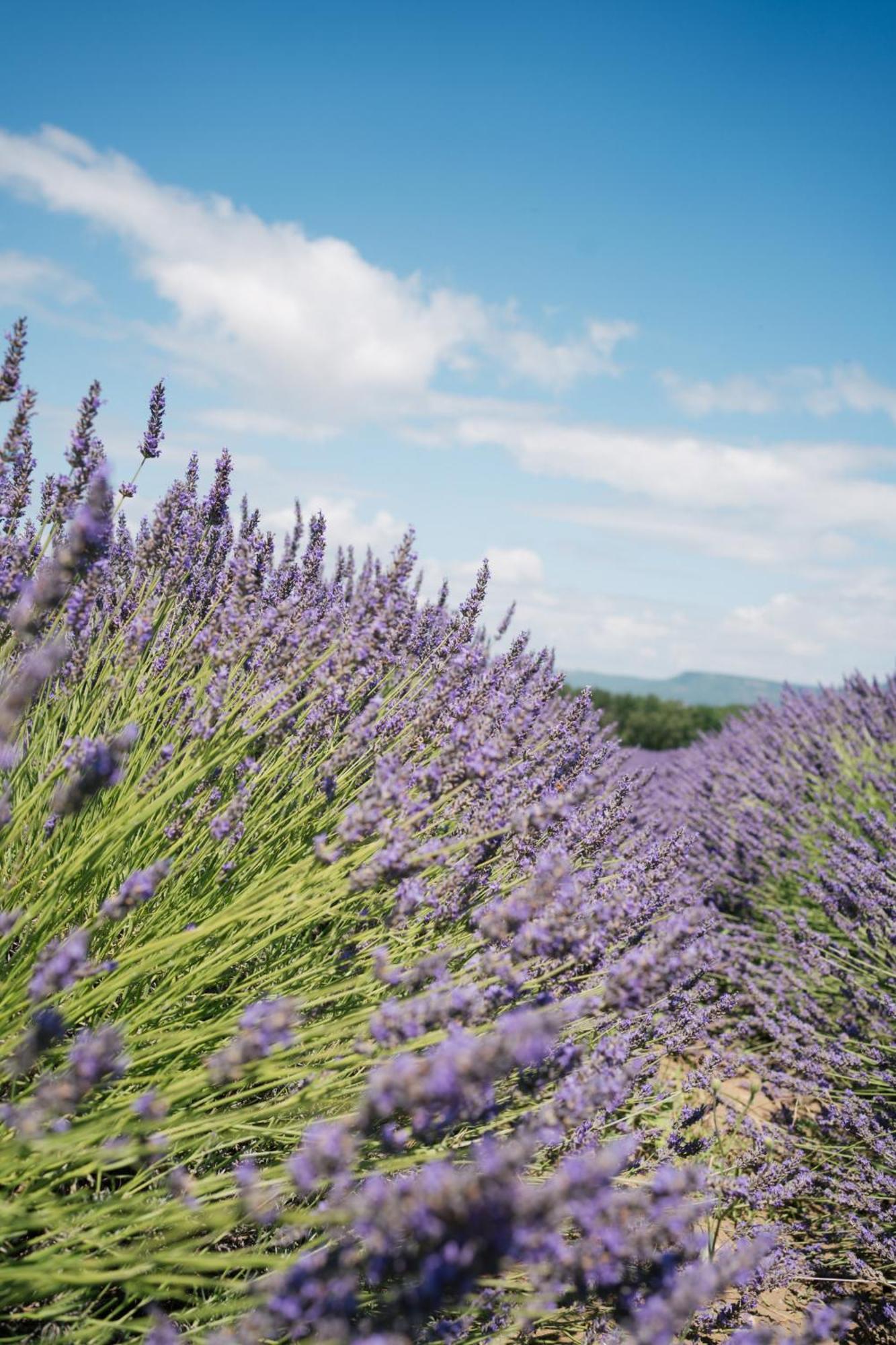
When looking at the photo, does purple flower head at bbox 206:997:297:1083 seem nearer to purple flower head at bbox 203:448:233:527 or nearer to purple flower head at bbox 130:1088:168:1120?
purple flower head at bbox 130:1088:168:1120

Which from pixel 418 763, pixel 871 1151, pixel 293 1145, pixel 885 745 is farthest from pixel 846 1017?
pixel 885 745

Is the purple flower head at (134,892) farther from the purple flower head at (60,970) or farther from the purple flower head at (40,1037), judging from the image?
the purple flower head at (40,1037)

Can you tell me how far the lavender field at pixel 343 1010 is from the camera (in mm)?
1074

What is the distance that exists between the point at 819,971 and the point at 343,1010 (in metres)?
2.68

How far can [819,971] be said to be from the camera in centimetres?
366

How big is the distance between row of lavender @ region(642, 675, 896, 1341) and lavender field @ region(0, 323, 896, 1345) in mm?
34

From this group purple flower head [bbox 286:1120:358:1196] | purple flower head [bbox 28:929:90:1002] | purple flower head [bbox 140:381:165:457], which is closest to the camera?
purple flower head [bbox 286:1120:358:1196]

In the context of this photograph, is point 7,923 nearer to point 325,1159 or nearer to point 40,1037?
point 40,1037

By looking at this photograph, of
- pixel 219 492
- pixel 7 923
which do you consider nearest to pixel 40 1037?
pixel 7 923

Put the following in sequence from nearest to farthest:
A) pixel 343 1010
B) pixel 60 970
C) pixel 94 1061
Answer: pixel 94 1061
pixel 60 970
pixel 343 1010

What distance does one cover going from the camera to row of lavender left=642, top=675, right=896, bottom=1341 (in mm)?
2814

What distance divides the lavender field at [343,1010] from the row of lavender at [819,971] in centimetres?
3

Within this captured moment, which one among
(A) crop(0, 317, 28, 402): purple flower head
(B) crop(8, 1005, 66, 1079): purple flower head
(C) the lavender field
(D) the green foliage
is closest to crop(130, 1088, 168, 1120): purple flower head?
(C) the lavender field

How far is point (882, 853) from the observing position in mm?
4750
